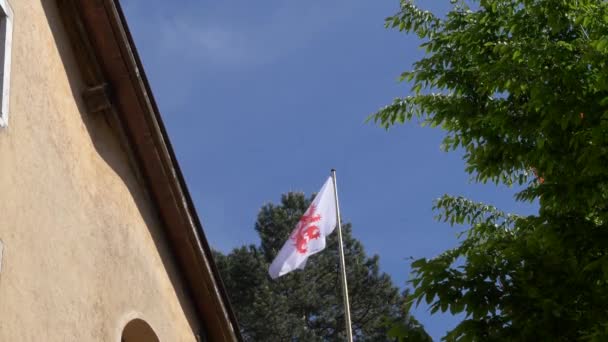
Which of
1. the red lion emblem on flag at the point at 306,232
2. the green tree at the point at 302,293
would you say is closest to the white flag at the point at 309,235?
the red lion emblem on flag at the point at 306,232

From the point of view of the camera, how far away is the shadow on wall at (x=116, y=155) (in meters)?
8.04

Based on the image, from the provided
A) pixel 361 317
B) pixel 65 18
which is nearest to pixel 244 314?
pixel 361 317

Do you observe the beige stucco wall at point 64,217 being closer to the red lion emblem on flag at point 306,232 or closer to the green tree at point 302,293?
the red lion emblem on flag at point 306,232

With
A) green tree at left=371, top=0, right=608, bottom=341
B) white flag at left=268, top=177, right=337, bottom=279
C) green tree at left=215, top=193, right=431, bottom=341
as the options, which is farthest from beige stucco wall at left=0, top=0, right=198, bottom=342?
green tree at left=215, top=193, right=431, bottom=341

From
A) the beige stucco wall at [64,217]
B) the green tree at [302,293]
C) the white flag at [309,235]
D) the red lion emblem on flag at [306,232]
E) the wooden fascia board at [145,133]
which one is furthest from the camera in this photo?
the green tree at [302,293]

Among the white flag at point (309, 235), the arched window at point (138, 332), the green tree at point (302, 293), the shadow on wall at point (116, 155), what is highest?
the green tree at point (302, 293)

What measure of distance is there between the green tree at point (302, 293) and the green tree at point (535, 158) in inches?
987

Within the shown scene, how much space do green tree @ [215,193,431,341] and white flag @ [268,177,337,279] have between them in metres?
16.0

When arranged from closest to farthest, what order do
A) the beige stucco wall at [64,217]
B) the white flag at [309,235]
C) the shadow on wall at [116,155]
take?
the beige stucco wall at [64,217], the shadow on wall at [116,155], the white flag at [309,235]

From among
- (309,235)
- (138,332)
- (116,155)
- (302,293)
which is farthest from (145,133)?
(302,293)

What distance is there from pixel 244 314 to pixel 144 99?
27833 mm

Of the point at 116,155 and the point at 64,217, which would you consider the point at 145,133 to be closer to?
the point at 116,155

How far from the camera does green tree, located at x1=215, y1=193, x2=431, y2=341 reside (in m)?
35.4

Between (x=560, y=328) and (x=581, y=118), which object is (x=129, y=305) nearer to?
(x=560, y=328)
